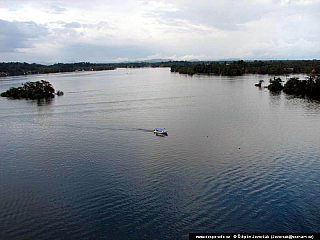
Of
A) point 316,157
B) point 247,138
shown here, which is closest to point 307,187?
point 316,157

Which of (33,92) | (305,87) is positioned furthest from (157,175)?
Result: (305,87)

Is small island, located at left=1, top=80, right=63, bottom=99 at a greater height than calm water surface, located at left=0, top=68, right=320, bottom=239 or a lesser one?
greater

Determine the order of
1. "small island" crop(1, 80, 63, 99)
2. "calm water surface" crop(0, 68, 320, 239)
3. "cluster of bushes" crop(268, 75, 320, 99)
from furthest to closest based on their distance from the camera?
A: "small island" crop(1, 80, 63, 99), "cluster of bushes" crop(268, 75, 320, 99), "calm water surface" crop(0, 68, 320, 239)

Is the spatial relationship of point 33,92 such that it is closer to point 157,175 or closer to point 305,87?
point 157,175

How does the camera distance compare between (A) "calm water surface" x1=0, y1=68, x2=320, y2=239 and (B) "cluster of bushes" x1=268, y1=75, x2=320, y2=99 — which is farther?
(B) "cluster of bushes" x1=268, y1=75, x2=320, y2=99

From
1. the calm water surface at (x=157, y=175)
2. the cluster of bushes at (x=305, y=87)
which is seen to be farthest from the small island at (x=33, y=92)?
the cluster of bushes at (x=305, y=87)

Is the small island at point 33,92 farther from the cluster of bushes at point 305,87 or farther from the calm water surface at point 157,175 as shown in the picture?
the cluster of bushes at point 305,87

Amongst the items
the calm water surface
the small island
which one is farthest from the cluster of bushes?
the small island

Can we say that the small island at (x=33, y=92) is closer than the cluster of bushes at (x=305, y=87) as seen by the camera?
No

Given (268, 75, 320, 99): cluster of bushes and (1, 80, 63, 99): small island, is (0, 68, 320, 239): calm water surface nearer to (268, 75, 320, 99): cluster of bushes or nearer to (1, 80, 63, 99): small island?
(268, 75, 320, 99): cluster of bushes
